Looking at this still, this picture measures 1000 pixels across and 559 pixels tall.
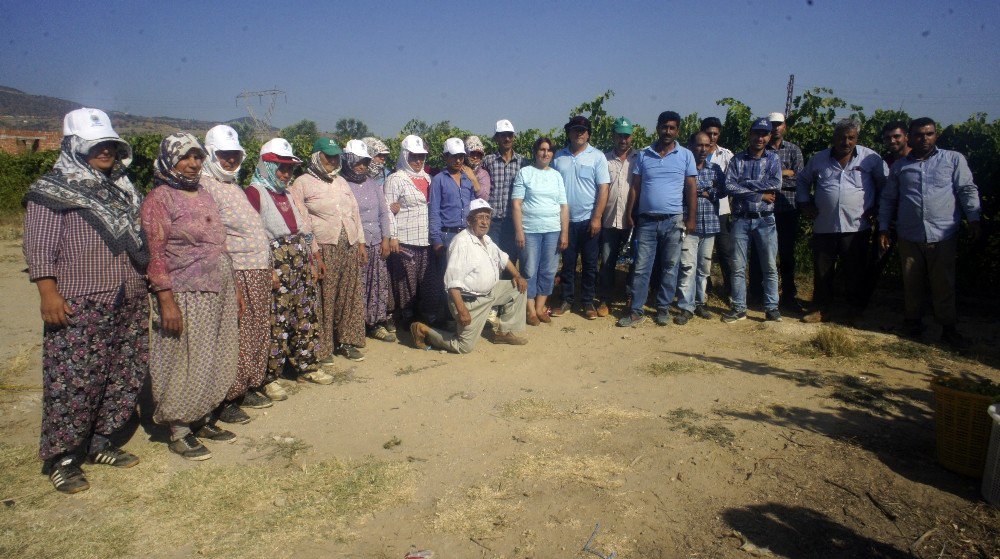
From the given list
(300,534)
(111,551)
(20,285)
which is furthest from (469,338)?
(20,285)

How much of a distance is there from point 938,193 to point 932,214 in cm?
20

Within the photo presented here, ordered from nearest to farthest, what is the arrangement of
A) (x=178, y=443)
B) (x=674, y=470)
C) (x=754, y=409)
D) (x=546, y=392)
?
(x=674, y=470) < (x=178, y=443) < (x=754, y=409) < (x=546, y=392)

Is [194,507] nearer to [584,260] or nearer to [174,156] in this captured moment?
[174,156]

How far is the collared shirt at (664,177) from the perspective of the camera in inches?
258

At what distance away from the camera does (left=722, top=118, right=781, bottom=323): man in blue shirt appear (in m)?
→ 6.57

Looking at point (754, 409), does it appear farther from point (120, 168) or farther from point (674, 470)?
point (120, 168)

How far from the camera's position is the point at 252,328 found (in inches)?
181

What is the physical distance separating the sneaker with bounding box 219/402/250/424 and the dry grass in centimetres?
54

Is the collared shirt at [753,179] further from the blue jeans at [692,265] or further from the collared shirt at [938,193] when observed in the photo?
the collared shirt at [938,193]

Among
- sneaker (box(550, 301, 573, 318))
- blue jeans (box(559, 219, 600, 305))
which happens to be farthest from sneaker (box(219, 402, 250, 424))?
blue jeans (box(559, 219, 600, 305))

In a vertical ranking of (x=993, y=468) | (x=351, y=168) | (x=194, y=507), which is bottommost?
(x=194, y=507)

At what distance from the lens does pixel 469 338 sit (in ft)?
19.7

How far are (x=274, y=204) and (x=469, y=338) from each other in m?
2.16

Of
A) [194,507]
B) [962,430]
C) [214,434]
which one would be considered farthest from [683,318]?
[194,507]
